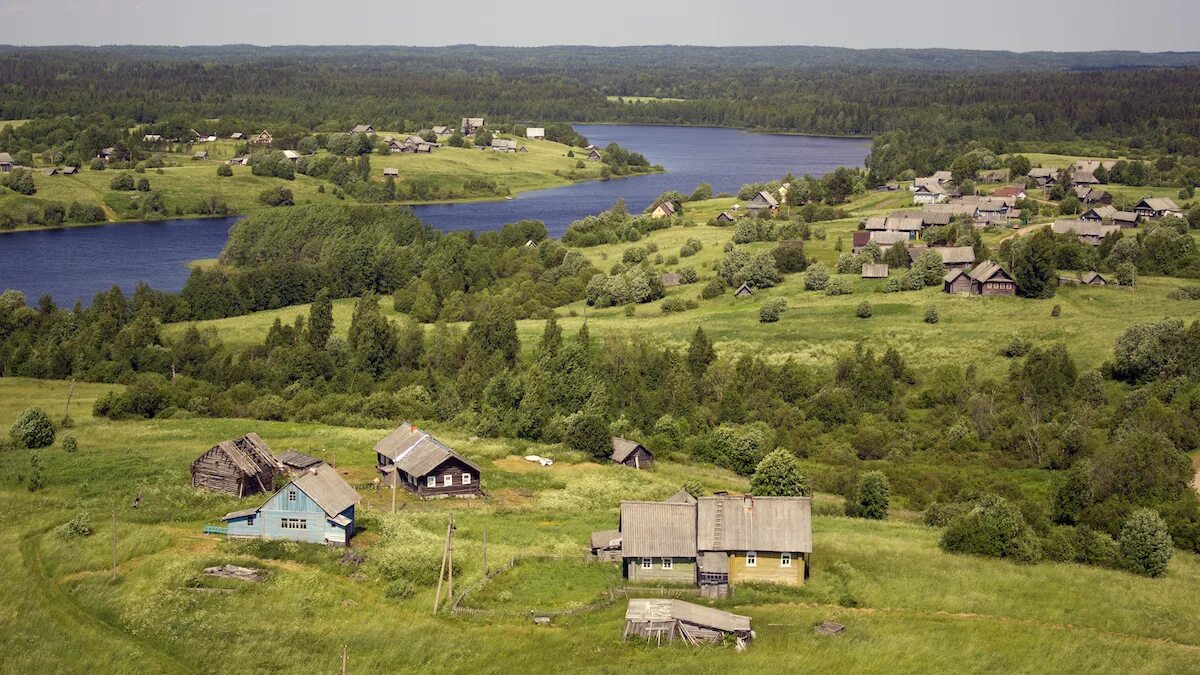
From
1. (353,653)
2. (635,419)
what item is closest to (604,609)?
(353,653)

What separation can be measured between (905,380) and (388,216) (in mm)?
65510

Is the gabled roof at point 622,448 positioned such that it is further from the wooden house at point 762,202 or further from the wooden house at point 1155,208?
the wooden house at point 762,202

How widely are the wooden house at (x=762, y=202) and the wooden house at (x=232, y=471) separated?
267 ft

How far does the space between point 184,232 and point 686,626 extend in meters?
116

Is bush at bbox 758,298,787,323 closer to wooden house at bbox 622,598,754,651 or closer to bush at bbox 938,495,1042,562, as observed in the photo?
bush at bbox 938,495,1042,562

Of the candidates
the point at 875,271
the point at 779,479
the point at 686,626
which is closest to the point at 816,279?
the point at 875,271

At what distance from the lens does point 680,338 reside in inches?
3012

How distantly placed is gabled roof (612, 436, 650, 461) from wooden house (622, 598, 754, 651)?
21696 millimetres

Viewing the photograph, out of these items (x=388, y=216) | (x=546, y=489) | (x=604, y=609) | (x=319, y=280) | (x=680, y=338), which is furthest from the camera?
(x=388, y=216)

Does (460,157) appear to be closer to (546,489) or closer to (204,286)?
(204,286)

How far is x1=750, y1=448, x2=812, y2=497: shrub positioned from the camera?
46562mm

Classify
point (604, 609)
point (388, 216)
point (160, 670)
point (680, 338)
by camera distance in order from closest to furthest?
point (160, 670), point (604, 609), point (680, 338), point (388, 216)

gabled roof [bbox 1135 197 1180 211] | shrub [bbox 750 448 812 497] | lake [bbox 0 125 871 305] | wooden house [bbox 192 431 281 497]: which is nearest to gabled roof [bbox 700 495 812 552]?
shrub [bbox 750 448 812 497]

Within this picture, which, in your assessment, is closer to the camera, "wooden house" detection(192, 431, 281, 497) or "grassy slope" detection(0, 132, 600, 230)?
"wooden house" detection(192, 431, 281, 497)
